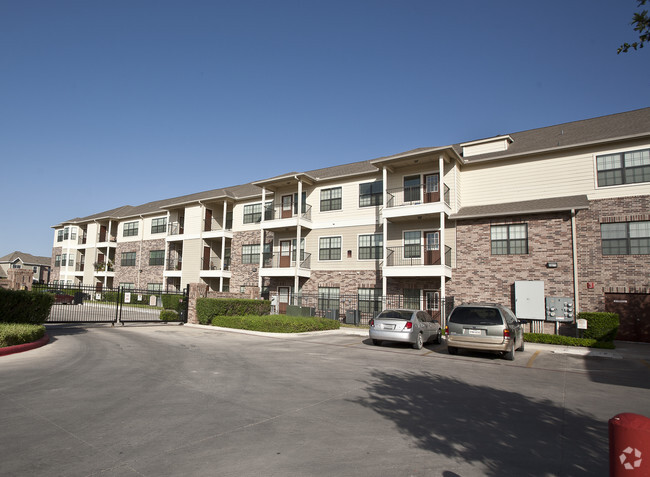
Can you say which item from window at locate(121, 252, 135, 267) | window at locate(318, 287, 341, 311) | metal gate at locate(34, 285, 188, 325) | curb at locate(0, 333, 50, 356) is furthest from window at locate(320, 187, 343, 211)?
window at locate(121, 252, 135, 267)

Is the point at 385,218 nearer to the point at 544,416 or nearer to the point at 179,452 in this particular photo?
the point at 544,416

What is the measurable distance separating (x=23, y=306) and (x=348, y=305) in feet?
54.3

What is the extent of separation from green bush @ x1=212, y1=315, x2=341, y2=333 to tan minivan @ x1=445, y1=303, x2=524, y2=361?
8329 mm

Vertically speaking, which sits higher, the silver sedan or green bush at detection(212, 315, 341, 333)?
the silver sedan

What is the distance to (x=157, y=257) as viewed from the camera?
39.9 meters

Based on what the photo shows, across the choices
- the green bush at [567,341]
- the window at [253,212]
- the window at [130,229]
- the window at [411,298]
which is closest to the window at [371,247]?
the window at [411,298]

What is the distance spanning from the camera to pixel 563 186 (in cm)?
2055

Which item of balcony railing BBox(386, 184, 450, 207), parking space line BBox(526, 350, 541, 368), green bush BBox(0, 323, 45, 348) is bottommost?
parking space line BBox(526, 350, 541, 368)

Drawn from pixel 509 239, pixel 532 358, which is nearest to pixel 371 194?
pixel 509 239

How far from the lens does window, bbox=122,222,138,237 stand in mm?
43281

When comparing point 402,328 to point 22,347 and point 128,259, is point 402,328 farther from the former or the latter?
point 128,259

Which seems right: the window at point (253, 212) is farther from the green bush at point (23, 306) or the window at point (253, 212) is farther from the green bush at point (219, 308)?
the green bush at point (23, 306)

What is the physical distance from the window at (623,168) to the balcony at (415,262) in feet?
25.9

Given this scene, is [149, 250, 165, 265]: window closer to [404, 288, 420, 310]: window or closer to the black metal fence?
the black metal fence
